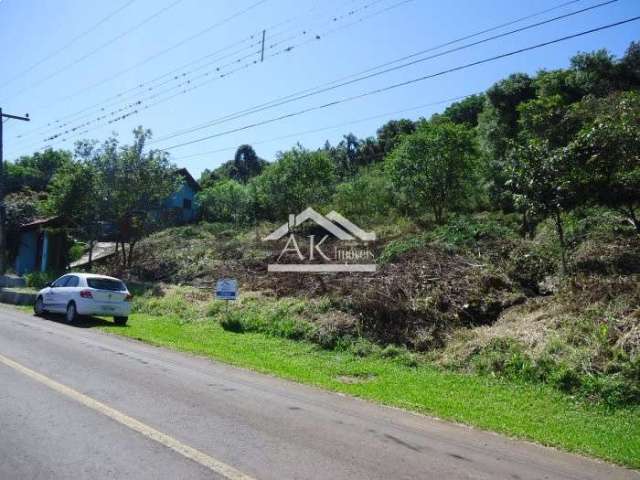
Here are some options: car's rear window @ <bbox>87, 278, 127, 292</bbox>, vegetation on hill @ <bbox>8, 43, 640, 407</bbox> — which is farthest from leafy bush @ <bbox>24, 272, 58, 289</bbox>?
car's rear window @ <bbox>87, 278, 127, 292</bbox>

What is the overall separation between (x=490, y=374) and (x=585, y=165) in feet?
22.3

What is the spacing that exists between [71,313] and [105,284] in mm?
1293

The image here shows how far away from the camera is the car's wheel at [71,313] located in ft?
51.2

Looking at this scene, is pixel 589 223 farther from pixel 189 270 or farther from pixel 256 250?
pixel 189 270

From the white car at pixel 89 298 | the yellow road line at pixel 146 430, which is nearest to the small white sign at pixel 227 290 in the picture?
the white car at pixel 89 298

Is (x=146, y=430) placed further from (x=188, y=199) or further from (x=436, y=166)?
(x=188, y=199)

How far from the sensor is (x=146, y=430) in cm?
546

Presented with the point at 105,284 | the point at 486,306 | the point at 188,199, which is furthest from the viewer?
the point at 188,199

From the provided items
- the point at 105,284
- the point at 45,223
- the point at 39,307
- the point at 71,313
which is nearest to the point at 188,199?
the point at 45,223

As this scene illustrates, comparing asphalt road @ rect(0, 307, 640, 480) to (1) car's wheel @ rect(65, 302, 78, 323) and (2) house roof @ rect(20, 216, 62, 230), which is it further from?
(2) house roof @ rect(20, 216, 62, 230)

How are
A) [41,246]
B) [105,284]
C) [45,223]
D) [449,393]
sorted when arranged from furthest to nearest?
[41,246] < [45,223] < [105,284] < [449,393]

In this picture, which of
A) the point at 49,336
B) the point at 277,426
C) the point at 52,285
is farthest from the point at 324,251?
the point at 277,426

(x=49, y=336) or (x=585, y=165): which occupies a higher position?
(x=585, y=165)

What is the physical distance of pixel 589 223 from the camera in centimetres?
1512
